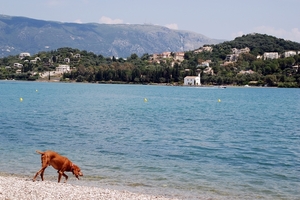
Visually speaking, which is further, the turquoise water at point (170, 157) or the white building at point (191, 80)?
the white building at point (191, 80)

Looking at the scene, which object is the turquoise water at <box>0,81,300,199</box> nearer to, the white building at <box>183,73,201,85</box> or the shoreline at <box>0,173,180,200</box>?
the shoreline at <box>0,173,180,200</box>

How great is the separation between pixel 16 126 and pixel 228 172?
70.0ft

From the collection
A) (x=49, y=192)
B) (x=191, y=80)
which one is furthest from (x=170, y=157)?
(x=191, y=80)

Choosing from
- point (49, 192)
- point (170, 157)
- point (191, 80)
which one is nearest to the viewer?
point (49, 192)

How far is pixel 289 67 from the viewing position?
610 ft

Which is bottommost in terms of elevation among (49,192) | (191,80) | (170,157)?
(170,157)

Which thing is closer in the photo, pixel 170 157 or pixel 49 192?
pixel 49 192

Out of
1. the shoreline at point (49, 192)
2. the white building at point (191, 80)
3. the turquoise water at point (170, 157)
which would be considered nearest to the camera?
the shoreline at point (49, 192)

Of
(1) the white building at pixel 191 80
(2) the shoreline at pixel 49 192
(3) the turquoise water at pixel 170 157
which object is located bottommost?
(3) the turquoise water at pixel 170 157

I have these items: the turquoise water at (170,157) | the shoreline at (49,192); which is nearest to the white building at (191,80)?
the turquoise water at (170,157)

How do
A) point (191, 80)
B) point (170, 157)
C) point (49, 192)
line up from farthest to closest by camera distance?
point (191, 80)
point (170, 157)
point (49, 192)

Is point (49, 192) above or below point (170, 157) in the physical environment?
above

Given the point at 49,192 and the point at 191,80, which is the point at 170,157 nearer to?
the point at 49,192

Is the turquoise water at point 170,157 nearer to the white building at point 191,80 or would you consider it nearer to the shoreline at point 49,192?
the shoreline at point 49,192
